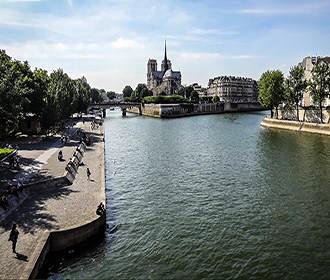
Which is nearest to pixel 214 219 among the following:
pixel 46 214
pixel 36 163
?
pixel 46 214

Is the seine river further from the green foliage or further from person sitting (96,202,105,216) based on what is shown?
the green foliage

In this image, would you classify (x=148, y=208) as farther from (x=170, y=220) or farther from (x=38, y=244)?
(x=38, y=244)

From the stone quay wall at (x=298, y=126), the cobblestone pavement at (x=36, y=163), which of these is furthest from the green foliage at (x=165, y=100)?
the cobblestone pavement at (x=36, y=163)

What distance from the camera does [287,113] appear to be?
9588 centimetres

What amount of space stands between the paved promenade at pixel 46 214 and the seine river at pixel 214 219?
6.20 ft

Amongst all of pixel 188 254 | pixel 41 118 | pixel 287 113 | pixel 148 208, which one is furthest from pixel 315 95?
pixel 188 254

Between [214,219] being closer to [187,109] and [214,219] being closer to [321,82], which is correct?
[321,82]

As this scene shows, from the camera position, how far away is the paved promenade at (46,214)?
1808 cm

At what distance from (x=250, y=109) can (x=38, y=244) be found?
186694 millimetres

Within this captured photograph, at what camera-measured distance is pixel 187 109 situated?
544ft

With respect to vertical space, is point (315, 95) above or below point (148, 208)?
above

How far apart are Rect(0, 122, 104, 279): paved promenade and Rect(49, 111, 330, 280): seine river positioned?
1890 mm

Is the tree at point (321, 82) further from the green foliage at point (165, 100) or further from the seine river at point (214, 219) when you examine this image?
the green foliage at point (165, 100)

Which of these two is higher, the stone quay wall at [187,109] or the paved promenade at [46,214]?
the stone quay wall at [187,109]
